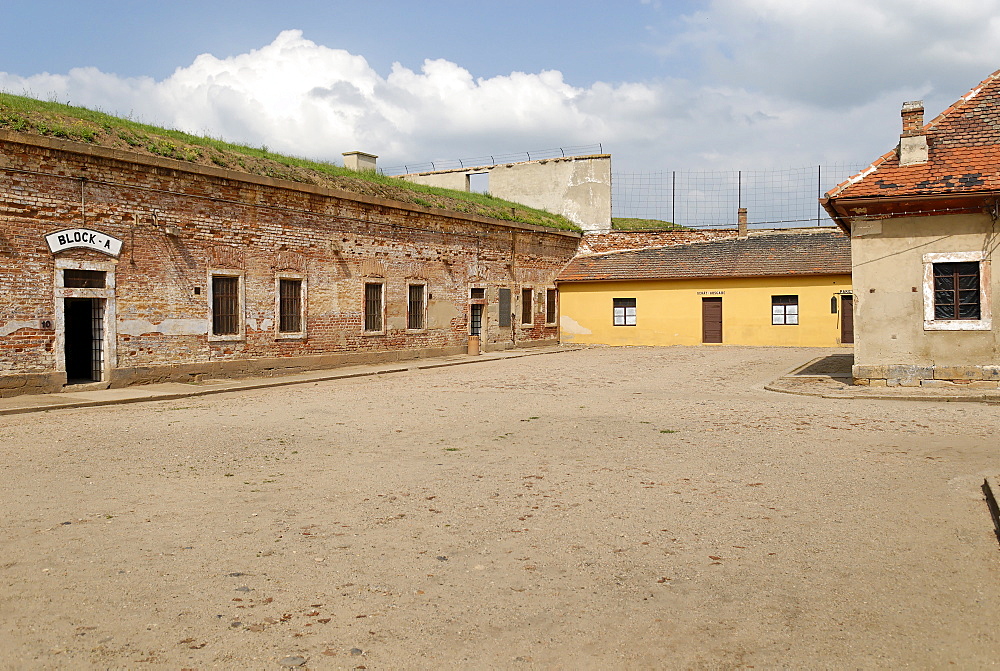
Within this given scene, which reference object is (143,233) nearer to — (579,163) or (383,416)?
(383,416)

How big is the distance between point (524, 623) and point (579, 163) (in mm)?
34916

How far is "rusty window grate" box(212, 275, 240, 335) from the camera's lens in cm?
1789

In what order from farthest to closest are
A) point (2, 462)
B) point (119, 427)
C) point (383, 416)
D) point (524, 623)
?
point (383, 416) → point (119, 427) → point (2, 462) → point (524, 623)

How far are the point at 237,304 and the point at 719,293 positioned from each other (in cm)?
1865

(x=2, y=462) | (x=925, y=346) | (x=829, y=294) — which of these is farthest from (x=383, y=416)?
(x=829, y=294)

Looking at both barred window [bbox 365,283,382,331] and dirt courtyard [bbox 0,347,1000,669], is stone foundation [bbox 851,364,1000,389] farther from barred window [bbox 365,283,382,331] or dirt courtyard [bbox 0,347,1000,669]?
barred window [bbox 365,283,382,331]

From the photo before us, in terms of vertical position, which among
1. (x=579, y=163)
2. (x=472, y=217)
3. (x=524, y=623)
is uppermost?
(x=579, y=163)

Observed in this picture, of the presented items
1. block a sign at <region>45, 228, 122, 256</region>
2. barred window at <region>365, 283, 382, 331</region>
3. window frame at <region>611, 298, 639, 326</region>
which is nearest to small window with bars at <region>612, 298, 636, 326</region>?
window frame at <region>611, 298, 639, 326</region>

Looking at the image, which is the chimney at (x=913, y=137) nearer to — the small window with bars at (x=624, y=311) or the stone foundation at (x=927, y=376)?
the stone foundation at (x=927, y=376)

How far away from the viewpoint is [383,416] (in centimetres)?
1220

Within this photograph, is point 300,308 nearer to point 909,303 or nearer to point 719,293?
point 909,303

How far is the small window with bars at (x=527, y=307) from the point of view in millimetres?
30125

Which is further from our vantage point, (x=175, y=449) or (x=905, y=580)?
(x=175, y=449)

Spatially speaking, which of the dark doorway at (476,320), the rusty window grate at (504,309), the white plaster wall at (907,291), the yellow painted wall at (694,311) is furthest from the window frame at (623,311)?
the white plaster wall at (907,291)
